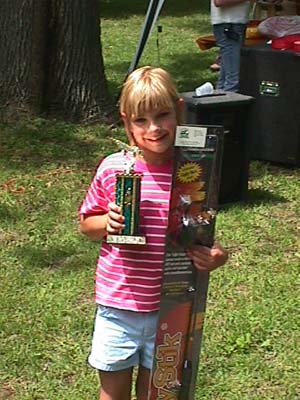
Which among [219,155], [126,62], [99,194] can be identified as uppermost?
[219,155]

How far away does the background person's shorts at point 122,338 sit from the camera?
9.21ft

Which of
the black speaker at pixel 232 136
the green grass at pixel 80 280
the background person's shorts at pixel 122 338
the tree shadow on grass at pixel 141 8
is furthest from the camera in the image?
the tree shadow on grass at pixel 141 8

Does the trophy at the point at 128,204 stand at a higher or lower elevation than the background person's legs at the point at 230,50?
higher

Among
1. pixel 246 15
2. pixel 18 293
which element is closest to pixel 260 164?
pixel 246 15

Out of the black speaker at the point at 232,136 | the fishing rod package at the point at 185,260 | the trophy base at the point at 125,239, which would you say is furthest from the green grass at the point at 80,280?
the trophy base at the point at 125,239

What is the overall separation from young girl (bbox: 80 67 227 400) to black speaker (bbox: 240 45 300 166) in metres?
3.89

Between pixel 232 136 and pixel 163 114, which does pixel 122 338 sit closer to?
pixel 163 114

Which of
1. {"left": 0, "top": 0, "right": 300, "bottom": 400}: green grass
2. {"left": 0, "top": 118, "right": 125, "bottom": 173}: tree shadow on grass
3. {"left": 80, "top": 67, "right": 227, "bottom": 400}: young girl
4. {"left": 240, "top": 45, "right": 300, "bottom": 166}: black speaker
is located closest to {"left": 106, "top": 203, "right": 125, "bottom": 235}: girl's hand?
{"left": 80, "top": 67, "right": 227, "bottom": 400}: young girl

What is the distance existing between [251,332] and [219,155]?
1.81 metres

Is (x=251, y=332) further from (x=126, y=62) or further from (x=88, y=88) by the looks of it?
(x=126, y=62)

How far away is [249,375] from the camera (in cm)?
395

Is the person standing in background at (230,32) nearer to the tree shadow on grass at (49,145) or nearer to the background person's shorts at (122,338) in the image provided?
the tree shadow on grass at (49,145)

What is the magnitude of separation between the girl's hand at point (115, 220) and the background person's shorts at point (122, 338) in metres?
0.29

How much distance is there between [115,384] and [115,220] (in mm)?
605
